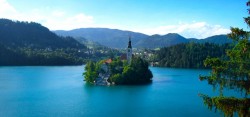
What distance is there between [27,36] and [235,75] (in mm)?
182237

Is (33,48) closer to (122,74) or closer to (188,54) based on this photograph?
(188,54)

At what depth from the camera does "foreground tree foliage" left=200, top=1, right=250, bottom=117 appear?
10.7m

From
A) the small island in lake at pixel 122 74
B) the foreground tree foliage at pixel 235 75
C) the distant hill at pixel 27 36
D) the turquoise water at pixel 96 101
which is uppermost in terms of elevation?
the distant hill at pixel 27 36

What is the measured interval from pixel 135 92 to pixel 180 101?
11.1m

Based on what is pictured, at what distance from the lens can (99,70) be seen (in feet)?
246

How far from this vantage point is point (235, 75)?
1127 centimetres

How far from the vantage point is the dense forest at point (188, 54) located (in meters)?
137

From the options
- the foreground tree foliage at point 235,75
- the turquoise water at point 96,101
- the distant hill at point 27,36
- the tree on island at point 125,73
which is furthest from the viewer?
the distant hill at point 27,36

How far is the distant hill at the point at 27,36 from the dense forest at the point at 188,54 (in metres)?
61.2

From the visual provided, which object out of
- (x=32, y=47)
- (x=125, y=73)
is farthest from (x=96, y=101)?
(x=32, y=47)

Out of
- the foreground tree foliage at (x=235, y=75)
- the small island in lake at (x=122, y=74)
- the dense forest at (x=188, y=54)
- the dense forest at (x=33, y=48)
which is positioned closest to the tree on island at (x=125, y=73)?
the small island in lake at (x=122, y=74)

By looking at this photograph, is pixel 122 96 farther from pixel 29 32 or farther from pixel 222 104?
pixel 29 32

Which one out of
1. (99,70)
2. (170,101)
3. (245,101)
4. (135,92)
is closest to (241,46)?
(245,101)

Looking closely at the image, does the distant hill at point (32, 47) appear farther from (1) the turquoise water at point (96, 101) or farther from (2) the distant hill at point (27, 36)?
(1) the turquoise water at point (96, 101)
